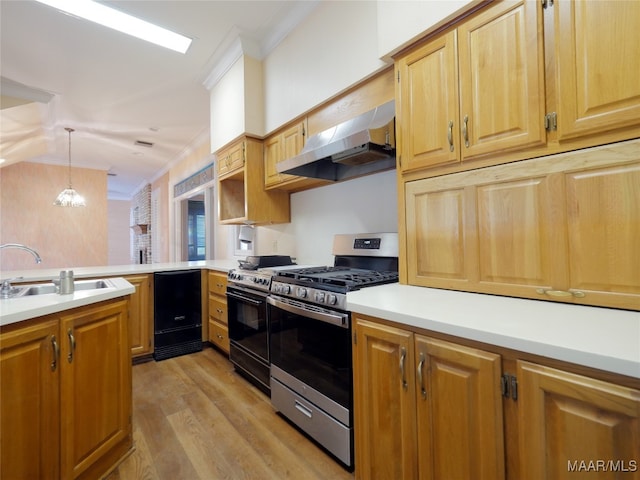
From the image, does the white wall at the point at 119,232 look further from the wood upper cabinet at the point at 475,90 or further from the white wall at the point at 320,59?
the wood upper cabinet at the point at 475,90

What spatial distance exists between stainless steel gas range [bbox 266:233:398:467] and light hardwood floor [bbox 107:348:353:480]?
0.12 meters

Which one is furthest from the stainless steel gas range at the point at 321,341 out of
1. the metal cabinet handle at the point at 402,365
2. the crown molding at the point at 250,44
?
the crown molding at the point at 250,44

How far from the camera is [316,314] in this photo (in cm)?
158

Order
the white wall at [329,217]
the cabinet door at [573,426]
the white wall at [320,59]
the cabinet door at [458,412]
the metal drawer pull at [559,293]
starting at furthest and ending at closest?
the white wall at [329,217] < the white wall at [320,59] < the metal drawer pull at [559,293] < the cabinet door at [458,412] < the cabinet door at [573,426]

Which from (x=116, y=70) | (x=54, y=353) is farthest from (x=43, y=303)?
(x=116, y=70)

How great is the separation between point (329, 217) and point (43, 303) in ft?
6.19

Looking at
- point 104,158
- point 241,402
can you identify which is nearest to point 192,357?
point 241,402

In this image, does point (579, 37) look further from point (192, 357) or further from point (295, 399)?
point (192, 357)

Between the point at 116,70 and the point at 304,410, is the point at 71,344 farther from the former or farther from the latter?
the point at 116,70

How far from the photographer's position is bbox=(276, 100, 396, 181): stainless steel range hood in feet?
5.48

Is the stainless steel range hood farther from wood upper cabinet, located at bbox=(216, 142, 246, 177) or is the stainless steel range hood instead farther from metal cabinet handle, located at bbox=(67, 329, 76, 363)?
metal cabinet handle, located at bbox=(67, 329, 76, 363)

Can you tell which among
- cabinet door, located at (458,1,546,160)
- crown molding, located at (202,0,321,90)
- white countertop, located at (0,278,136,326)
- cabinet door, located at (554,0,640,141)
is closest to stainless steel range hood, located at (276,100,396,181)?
cabinet door, located at (458,1,546,160)

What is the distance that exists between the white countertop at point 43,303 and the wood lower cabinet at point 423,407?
Answer: 1.25m

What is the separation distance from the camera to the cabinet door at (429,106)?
1379mm
